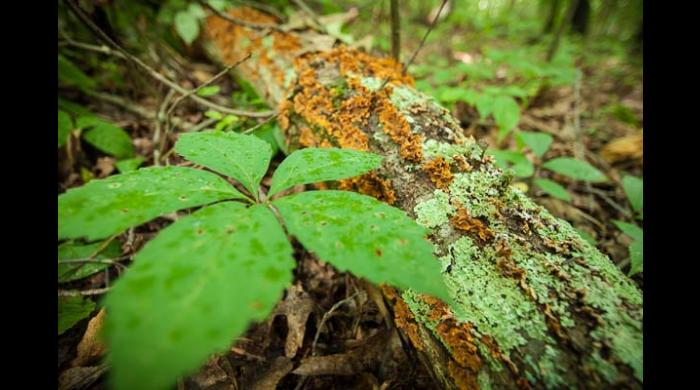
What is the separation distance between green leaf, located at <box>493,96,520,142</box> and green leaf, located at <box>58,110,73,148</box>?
3.17 meters

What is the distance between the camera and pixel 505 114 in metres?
2.81

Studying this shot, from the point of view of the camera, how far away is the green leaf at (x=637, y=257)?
1563 millimetres

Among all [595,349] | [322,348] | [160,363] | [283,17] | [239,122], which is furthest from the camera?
[283,17]

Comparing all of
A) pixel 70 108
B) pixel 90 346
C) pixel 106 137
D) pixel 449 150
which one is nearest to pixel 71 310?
pixel 90 346

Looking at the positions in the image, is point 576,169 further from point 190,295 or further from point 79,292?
point 79,292

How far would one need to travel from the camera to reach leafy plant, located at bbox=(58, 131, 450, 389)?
683mm

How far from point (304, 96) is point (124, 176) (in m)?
1.22

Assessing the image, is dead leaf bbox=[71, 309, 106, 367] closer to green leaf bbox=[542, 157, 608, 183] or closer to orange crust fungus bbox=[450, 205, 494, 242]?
orange crust fungus bbox=[450, 205, 494, 242]

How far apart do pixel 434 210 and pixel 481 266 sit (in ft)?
0.95

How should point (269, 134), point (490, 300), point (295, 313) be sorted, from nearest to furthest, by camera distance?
point (490, 300) → point (295, 313) → point (269, 134)

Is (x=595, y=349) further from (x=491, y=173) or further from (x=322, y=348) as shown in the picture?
(x=322, y=348)

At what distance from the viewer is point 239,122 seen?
94.8 inches

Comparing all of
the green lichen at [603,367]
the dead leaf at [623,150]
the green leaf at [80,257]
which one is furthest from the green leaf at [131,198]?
the dead leaf at [623,150]
